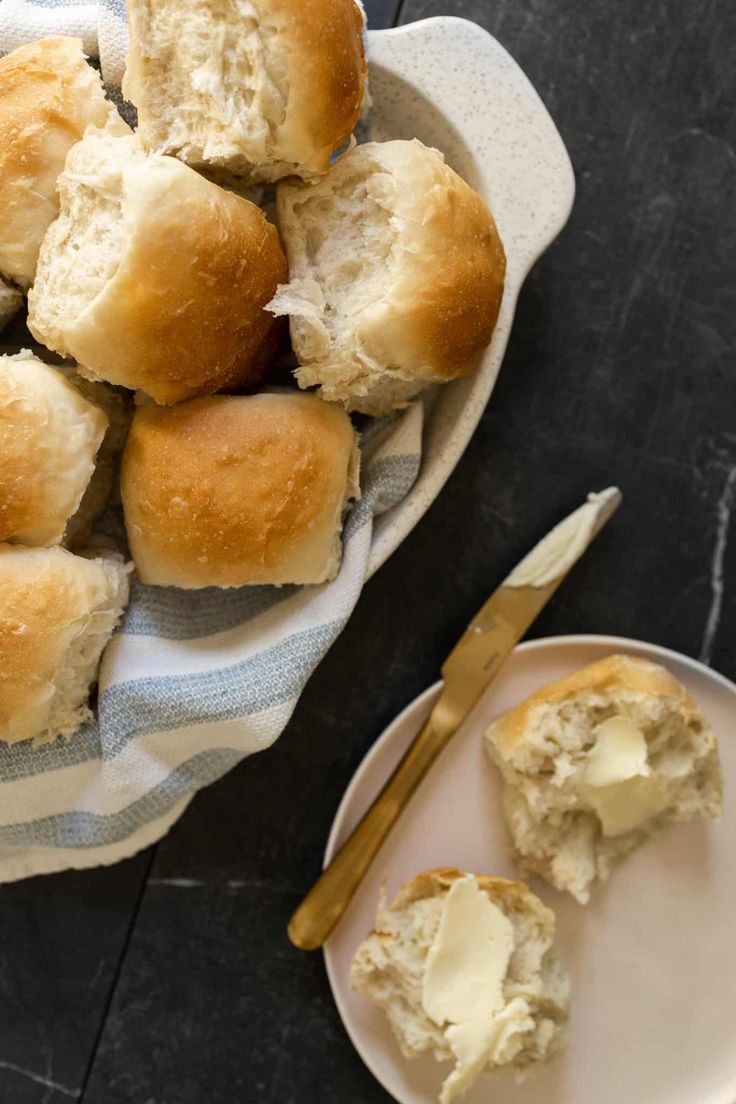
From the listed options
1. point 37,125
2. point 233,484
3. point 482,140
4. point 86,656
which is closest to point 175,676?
point 86,656

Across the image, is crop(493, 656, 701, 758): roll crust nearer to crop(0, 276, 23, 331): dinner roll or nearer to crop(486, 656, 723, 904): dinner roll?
crop(486, 656, 723, 904): dinner roll

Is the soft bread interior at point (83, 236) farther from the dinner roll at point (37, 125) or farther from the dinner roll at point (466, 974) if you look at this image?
the dinner roll at point (466, 974)

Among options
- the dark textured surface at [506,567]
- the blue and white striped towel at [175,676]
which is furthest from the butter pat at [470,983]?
the blue and white striped towel at [175,676]

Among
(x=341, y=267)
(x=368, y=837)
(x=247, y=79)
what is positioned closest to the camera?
(x=247, y=79)

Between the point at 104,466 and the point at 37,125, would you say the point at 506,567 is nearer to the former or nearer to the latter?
the point at 104,466

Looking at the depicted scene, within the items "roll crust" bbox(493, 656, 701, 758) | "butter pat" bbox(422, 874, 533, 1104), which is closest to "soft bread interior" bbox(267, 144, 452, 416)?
"roll crust" bbox(493, 656, 701, 758)

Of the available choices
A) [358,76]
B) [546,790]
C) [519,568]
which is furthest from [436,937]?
[358,76]

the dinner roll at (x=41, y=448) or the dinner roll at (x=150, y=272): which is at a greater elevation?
the dinner roll at (x=150, y=272)
